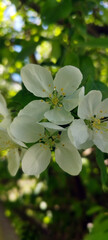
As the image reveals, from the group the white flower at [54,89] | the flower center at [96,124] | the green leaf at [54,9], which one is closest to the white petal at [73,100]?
the white flower at [54,89]

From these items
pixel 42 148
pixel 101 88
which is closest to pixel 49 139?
pixel 42 148

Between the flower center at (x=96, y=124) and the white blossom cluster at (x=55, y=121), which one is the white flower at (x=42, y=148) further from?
the flower center at (x=96, y=124)

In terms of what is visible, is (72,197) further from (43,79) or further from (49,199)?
(43,79)

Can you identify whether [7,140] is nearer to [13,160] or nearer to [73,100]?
[13,160]

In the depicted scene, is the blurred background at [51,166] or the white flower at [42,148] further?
the blurred background at [51,166]

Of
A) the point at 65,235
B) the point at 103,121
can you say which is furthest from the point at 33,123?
the point at 65,235

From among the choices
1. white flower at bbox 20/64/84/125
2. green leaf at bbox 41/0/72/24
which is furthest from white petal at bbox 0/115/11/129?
green leaf at bbox 41/0/72/24

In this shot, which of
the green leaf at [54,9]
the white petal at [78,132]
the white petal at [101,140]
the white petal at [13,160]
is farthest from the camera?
the green leaf at [54,9]
